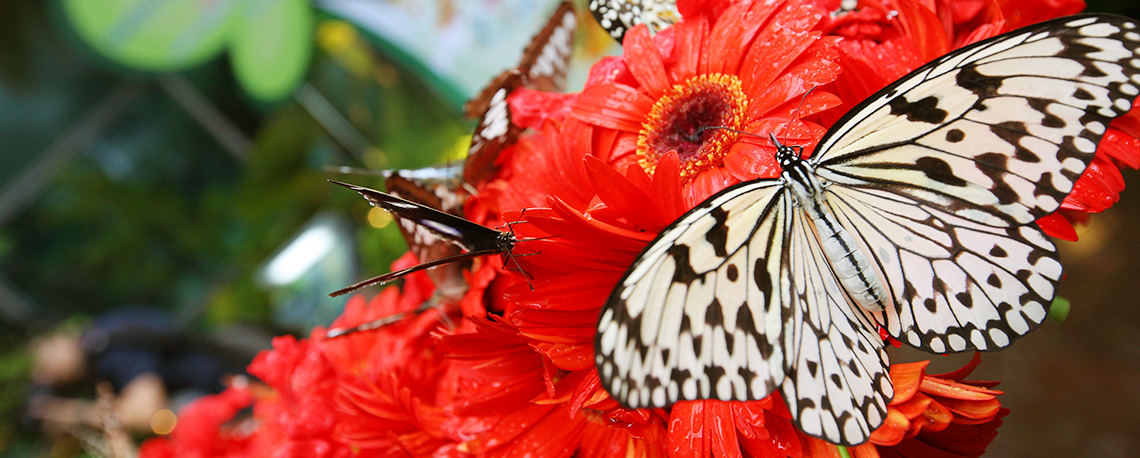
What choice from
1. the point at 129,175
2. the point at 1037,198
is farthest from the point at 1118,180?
the point at 129,175

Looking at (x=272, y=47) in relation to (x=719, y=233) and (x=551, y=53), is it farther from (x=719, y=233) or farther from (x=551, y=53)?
(x=719, y=233)

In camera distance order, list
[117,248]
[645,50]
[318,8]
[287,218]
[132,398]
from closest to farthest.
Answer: [645,50] < [132,398] < [287,218] < [318,8] < [117,248]

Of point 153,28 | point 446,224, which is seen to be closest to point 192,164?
point 153,28

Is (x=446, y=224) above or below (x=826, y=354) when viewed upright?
above

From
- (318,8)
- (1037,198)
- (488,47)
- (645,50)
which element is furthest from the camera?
(318,8)

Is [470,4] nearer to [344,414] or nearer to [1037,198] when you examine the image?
[344,414]

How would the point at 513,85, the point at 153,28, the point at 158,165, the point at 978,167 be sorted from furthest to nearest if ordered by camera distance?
the point at 158,165
the point at 153,28
the point at 513,85
the point at 978,167
